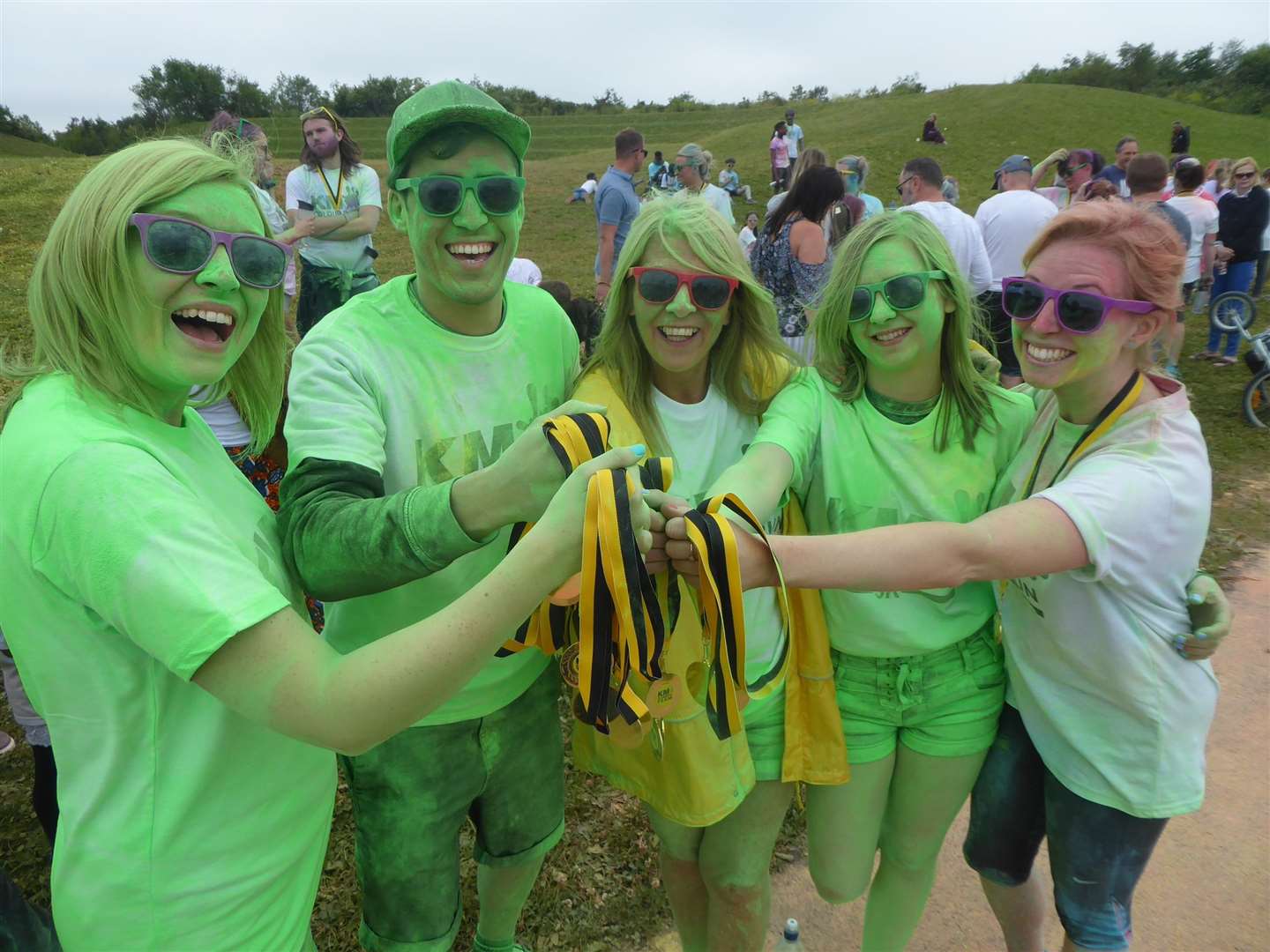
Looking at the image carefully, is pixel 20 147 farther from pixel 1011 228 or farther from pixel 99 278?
pixel 99 278

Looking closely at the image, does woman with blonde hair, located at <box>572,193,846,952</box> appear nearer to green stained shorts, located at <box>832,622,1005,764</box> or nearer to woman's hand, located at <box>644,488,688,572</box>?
green stained shorts, located at <box>832,622,1005,764</box>

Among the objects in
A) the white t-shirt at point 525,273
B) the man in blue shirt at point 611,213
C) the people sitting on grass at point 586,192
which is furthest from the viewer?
the people sitting on grass at point 586,192

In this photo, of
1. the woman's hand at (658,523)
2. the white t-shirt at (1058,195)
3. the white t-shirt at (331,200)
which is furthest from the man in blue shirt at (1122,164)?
the woman's hand at (658,523)

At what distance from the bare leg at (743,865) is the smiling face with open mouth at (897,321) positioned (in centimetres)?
112

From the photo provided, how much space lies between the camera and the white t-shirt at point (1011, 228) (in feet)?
21.9

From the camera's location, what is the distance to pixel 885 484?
6.50ft

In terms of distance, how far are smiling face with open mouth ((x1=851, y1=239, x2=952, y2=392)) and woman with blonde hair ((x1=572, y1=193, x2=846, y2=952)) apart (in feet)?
0.82

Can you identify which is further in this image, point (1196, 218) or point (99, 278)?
point (1196, 218)

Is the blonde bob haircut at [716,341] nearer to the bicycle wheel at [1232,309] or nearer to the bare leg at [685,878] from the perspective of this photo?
the bare leg at [685,878]

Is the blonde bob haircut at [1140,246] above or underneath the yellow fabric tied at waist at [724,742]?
above

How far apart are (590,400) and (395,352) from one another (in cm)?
48

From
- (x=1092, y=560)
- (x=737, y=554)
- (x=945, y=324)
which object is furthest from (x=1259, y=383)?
(x=737, y=554)

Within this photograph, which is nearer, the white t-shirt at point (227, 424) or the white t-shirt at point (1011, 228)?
the white t-shirt at point (227, 424)

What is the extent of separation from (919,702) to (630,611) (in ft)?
3.33
